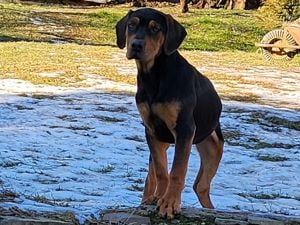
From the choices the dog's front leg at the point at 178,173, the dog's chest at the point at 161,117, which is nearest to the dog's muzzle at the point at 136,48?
the dog's chest at the point at 161,117

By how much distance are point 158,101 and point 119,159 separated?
3.00 metres

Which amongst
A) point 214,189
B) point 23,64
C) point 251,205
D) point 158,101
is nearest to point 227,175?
point 214,189

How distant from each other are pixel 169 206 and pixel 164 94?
579 millimetres

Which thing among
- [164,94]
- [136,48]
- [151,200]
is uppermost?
[136,48]

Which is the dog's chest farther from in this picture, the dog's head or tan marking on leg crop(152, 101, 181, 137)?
the dog's head

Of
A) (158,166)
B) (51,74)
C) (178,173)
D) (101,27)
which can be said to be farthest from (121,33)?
(101,27)

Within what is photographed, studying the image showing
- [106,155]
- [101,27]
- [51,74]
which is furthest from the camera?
[101,27]

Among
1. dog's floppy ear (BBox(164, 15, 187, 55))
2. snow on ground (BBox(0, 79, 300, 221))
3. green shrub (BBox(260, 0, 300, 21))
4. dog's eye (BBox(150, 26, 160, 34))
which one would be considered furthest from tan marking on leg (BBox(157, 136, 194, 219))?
green shrub (BBox(260, 0, 300, 21))

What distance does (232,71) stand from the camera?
594 inches

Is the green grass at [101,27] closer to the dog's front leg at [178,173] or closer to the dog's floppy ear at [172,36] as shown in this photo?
the dog's floppy ear at [172,36]

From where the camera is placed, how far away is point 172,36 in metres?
3.95

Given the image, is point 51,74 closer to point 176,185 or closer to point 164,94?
point 164,94

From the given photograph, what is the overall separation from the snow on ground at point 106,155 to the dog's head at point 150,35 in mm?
839

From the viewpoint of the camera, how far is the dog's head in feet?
12.6
